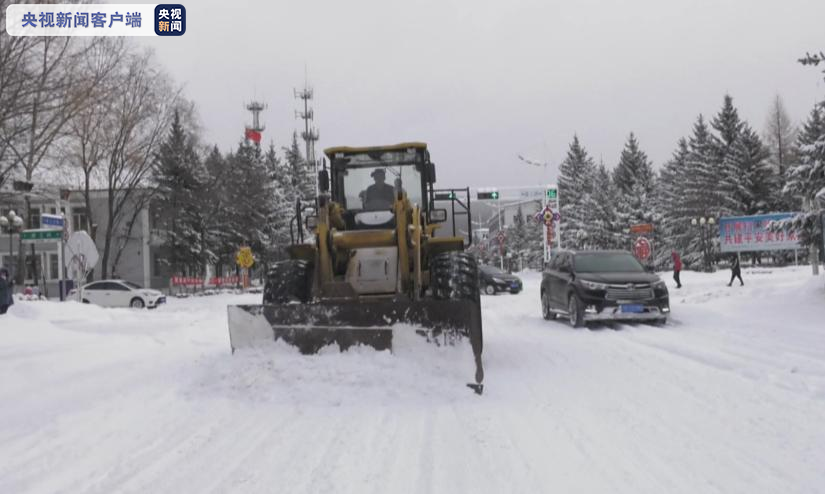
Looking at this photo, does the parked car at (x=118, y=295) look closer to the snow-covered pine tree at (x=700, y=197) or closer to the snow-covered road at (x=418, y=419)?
the snow-covered road at (x=418, y=419)

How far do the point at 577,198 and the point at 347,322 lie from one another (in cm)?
6096

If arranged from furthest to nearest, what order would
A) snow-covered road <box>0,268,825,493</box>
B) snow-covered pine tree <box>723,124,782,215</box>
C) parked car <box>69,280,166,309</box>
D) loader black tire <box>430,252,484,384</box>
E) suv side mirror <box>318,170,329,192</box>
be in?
snow-covered pine tree <box>723,124,782,215</box> → parked car <box>69,280,166,309</box> → suv side mirror <box>318,170,329,192</box> → loader black tire <box>430,252,484,384</box> → snow-covered road <box>0,268,825,493</box>

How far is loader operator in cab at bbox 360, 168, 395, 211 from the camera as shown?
923 centimetres

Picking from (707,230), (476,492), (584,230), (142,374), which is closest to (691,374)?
(476,492)

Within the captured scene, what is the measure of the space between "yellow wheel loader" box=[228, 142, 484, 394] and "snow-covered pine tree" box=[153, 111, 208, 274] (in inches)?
1370

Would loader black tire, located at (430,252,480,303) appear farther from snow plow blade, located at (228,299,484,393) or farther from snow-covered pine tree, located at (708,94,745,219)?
snow-covered pine tree, located at (708,94,745,219)

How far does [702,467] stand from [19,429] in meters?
5.35

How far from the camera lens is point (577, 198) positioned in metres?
65.1

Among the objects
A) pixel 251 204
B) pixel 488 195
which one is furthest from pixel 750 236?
pixel 251 204

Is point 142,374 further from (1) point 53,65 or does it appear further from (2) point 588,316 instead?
(1) point 53,65

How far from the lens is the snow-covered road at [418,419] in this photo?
4121mm

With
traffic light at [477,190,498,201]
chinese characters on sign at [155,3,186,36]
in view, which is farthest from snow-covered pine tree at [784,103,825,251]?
traffic light at [477,190,498,201]

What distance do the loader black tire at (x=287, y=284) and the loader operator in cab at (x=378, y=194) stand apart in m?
1.31

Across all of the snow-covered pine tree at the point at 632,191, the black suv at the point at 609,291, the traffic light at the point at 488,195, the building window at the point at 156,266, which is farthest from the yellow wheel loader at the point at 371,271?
the snow-covered pine tree at the point at 632,191
